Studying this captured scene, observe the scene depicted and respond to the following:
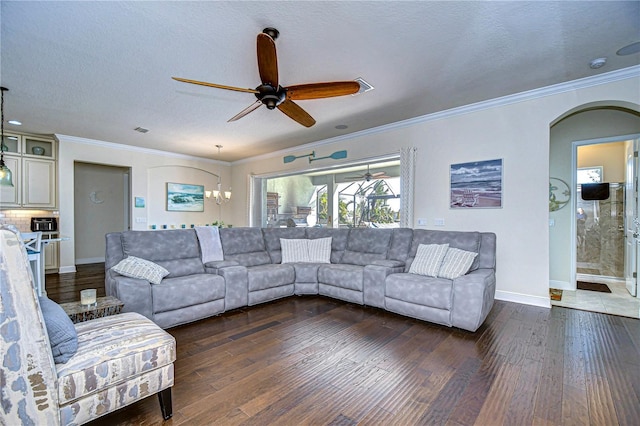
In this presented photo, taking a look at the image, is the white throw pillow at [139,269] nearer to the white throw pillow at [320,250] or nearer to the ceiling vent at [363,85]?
the white throw pillow at [320,250]

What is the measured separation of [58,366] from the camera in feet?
4.35

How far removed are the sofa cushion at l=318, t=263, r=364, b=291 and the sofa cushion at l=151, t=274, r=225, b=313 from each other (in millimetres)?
1399

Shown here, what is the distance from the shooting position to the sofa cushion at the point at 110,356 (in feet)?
4.35

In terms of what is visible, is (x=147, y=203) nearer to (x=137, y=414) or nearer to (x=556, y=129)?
(x=137, y=414)

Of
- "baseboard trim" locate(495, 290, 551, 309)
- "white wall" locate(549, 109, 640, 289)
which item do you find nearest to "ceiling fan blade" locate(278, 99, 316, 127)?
"baseboard trim" locate(495, 290, 551, 309)

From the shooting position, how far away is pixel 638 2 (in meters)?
2.09

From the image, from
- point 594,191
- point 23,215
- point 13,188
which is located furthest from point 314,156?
point 23,215

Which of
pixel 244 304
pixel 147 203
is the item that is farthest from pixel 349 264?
pixel 147 203

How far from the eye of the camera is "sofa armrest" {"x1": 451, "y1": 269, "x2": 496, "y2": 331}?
2.79m

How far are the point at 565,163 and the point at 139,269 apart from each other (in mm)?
6082

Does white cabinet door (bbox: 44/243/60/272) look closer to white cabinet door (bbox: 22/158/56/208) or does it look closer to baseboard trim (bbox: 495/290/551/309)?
white cabinet door (bbox: 22/158/56/208)

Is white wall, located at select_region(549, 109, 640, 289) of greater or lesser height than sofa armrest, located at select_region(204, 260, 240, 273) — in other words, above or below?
above

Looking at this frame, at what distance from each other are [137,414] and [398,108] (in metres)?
4.30

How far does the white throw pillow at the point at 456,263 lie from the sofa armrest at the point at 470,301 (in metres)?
0.18
